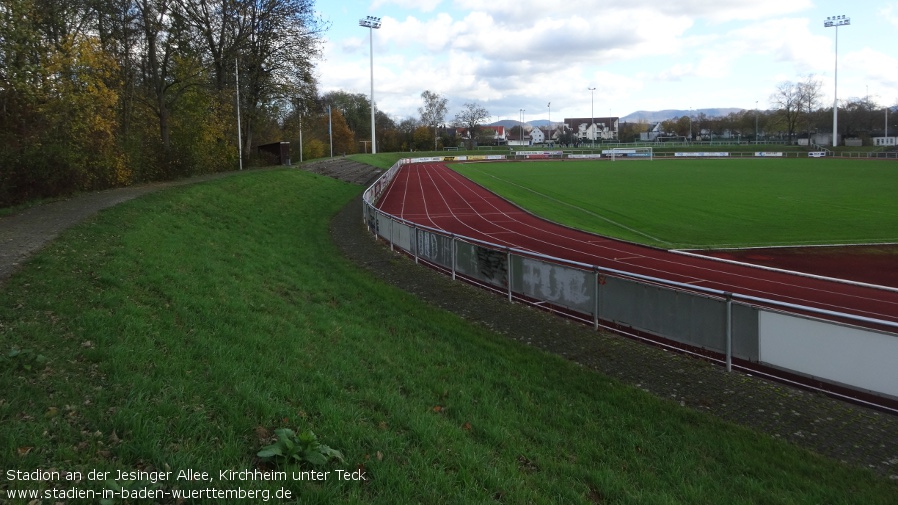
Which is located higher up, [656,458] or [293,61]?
[293,61]

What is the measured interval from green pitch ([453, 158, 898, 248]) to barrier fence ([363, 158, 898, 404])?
11.4 metres

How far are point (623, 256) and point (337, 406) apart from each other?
16.0m

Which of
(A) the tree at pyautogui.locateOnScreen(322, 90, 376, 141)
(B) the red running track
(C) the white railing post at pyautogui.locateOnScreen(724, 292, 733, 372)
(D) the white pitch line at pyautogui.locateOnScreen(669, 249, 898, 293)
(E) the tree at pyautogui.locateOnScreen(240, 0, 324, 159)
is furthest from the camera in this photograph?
(A) the tree at pyautogui.locateOnScreen(322, 90, 376, 141)

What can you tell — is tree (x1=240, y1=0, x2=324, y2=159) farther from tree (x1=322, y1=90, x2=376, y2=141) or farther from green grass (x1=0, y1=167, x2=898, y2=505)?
tree (x1=322, y1=90, x2=376, y2=141)

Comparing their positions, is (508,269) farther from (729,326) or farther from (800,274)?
(800,274)

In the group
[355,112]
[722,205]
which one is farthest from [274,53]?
[355,112]

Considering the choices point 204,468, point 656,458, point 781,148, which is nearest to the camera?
point 204,468

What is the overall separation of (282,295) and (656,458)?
7.85 metres

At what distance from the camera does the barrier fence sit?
723cm

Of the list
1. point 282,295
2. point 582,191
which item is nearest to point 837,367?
point 282,295

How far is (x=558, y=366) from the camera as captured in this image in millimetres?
8789

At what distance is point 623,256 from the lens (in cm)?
2020

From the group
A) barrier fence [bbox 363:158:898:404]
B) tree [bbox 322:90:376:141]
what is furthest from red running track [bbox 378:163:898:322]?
tree [bbox 322:90:376:141]

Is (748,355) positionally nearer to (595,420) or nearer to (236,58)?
(595,420)
